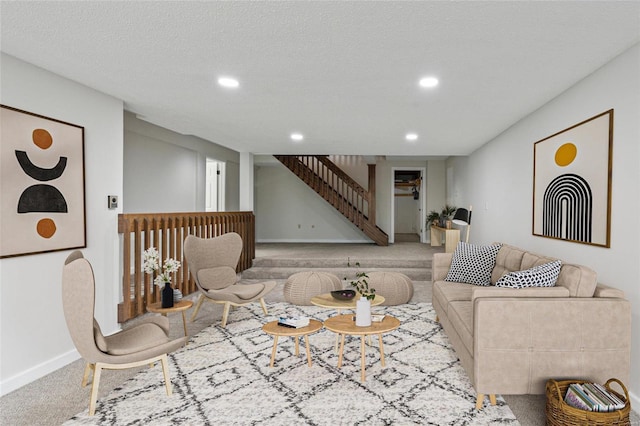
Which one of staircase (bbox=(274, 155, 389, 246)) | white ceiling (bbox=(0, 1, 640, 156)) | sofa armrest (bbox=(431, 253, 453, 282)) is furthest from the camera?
staircase (bbox=(274, 155, 389, 246))

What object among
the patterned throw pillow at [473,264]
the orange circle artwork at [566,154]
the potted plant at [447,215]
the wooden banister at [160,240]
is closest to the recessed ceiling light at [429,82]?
the orange circle artwork at [566,154]

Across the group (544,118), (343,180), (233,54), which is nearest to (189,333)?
(233,54)

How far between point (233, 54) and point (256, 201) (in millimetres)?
7880

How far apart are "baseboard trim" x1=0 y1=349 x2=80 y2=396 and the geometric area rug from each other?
80cm

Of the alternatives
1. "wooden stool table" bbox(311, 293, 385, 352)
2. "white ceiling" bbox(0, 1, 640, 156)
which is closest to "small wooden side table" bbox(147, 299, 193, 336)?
"wooden stool table" bbox(311, 293, 385, 352)

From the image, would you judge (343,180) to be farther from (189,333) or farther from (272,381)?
(272,381)

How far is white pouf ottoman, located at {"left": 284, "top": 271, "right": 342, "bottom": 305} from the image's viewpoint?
4.94m

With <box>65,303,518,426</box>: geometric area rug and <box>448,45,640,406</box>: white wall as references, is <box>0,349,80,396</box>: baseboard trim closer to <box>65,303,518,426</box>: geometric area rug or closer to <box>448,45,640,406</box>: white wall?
<box>65,303,518,426</box>: geometric area rug

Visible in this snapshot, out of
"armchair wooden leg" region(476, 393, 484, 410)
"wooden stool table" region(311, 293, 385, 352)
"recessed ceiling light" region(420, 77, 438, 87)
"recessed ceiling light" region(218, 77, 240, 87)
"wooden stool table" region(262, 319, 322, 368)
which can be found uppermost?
"recessed ceiling light" region(218, 77, 240, 87)

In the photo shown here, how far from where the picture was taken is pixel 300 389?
2633mm

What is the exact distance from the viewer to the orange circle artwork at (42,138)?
2.91 m

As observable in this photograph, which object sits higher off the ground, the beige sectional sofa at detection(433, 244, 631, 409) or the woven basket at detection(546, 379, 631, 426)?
the beige sectional sofa at detection(433, 244, 631, 409)

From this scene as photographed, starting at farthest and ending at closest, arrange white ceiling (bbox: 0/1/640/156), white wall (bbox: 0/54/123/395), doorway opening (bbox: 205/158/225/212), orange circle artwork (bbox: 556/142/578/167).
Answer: doorway opening (bbox: 205/158/225/212) < orange circle artwork (bbox: 556/142/578/167) < white wall (bbox: 0/54/123/395) < white ceiling (bbox: 0/1/640/156)

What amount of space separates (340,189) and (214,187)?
3.22 meters
